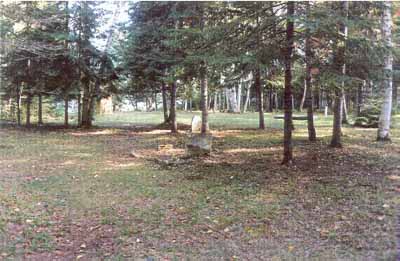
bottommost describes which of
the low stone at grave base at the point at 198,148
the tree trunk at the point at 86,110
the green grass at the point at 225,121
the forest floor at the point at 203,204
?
the forest floor at the point at 203,204

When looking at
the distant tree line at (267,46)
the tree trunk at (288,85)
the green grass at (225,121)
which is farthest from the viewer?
the green grass at (225,121)

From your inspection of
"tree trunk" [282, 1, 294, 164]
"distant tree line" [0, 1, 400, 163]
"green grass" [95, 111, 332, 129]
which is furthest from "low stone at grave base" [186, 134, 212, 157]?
"green grass" [95, 111, 332, 129]

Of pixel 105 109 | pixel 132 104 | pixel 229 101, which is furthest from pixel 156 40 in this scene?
pixel 132 104

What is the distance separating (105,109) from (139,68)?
17900mm

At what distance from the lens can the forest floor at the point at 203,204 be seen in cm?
424

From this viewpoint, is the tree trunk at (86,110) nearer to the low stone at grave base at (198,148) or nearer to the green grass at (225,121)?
the green grass at (225,121)

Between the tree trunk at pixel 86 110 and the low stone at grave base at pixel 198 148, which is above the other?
the tree trunk at pixel 86 110

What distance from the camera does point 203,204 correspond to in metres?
5.77

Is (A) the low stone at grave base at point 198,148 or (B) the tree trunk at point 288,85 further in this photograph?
(A) the low stone at grave base at point 198,148

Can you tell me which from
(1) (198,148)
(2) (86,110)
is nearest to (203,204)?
(1) (198,148)

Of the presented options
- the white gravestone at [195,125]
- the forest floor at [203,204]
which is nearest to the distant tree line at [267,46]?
the white gravestone at [195,125]

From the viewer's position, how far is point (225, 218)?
202 inches

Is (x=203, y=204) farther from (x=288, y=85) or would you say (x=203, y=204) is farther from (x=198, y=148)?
(x=198, y=148)

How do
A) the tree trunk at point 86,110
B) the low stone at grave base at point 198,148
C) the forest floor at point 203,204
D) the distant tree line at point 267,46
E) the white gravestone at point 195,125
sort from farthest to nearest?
1. the tree trunk at point 86,110
2. the white gravestone at point 195,125
3. the low stone at grave base at point 198,148
4. the distant tree line at point 267,46
5. the forest floor at point 203,204
